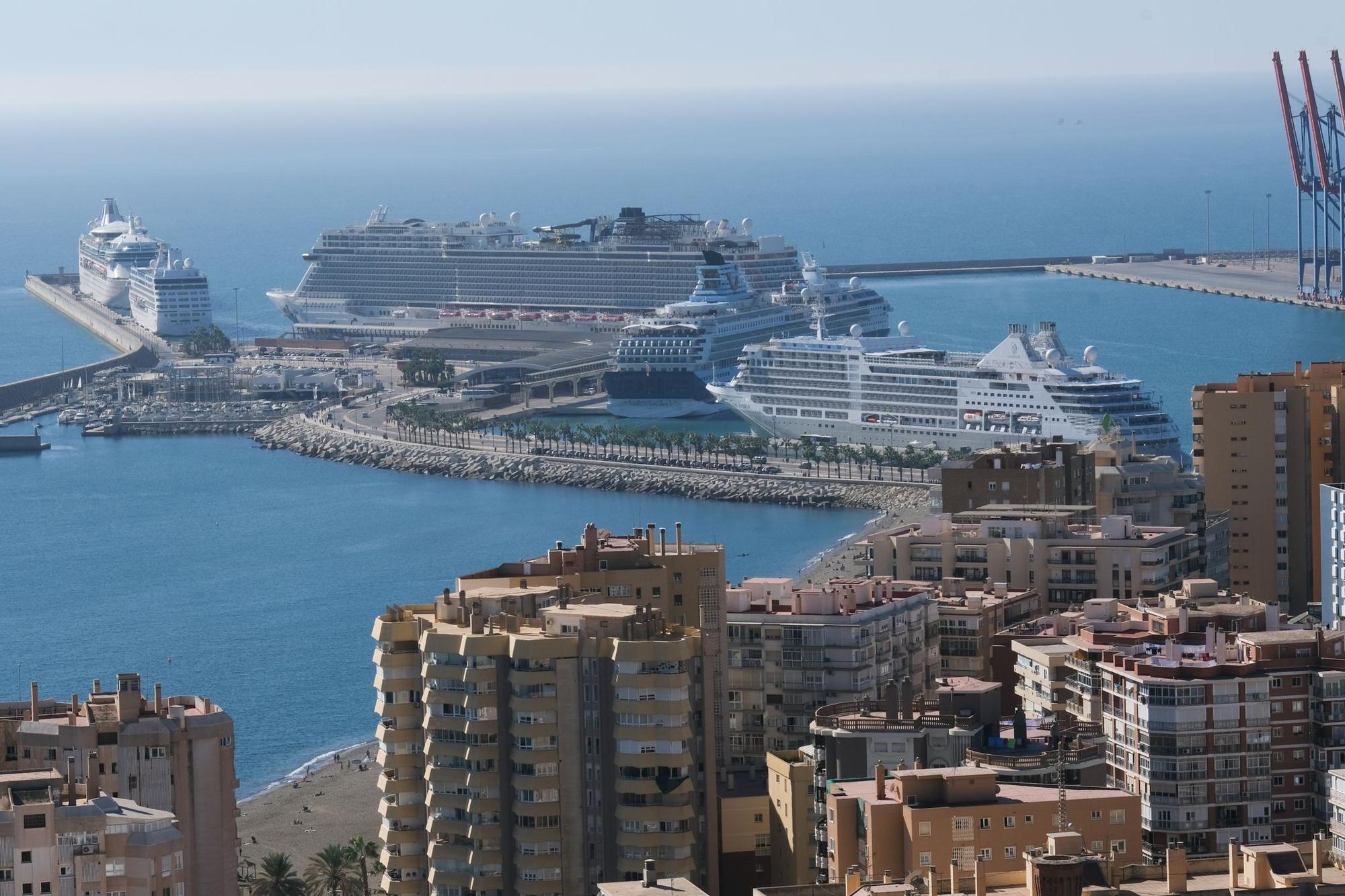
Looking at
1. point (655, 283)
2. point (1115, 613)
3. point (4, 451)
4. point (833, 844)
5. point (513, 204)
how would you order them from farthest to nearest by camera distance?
point (513, 204)
point (655, 283)
point (4, 451)
point (1115, 613)
point (833, 844)

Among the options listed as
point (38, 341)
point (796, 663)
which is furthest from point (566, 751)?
point (38, 341)

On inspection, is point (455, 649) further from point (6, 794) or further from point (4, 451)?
point (4, 451)

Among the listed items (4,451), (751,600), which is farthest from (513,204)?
(751,600)

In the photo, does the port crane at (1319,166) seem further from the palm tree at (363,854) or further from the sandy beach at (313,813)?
the palm tree at (363,854)

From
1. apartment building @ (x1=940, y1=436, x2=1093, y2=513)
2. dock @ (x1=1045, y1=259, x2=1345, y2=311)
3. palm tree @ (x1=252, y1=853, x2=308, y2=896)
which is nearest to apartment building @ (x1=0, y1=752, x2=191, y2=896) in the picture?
palm tree @ (x1=252, y1=853, x2=308, y2=896)

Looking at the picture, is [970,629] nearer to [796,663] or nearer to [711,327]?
[796,663]

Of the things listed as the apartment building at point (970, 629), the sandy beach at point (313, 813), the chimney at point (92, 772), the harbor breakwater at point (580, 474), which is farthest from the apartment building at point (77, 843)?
the harbor breakwater at point (580, 474)

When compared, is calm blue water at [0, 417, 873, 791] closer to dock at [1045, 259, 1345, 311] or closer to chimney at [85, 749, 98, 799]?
chimney at [85, 749, 98, 799]
